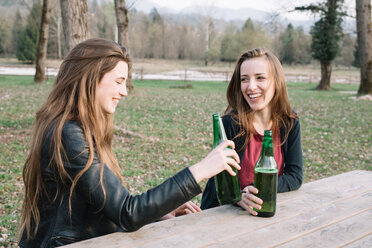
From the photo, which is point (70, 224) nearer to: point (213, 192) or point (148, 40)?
point (213, 192)

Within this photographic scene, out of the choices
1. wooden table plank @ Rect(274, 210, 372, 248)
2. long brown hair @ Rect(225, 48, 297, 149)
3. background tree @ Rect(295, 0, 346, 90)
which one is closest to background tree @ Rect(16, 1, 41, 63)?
background tree @ Rect(295, 0, 346, 90)

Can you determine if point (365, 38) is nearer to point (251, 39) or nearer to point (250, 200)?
point (250, 200)

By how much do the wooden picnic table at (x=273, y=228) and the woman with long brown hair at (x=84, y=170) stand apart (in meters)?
0.10

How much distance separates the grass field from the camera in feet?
17.3

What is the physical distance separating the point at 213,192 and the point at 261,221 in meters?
0.71

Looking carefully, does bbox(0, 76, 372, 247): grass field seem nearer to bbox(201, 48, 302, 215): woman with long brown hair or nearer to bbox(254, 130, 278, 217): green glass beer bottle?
bbox(201, 48, 302, 215): woman with long brown hair

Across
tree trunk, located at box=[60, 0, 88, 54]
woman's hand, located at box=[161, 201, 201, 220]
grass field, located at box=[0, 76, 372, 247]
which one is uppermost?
tree trunk, located at box=[60, 0, 88, 54]

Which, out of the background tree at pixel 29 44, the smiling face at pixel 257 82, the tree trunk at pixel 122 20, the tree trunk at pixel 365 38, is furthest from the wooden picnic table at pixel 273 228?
the background tree at pixel 29 44

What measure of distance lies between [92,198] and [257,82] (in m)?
1.43

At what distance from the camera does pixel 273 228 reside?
5.50ft

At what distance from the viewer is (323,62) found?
25.0 m

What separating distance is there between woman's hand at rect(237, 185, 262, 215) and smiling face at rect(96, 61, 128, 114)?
84 centimetres

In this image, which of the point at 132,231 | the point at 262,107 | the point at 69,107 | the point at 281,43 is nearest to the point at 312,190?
the point at 262,107

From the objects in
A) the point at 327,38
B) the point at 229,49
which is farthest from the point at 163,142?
the point at 229,49
